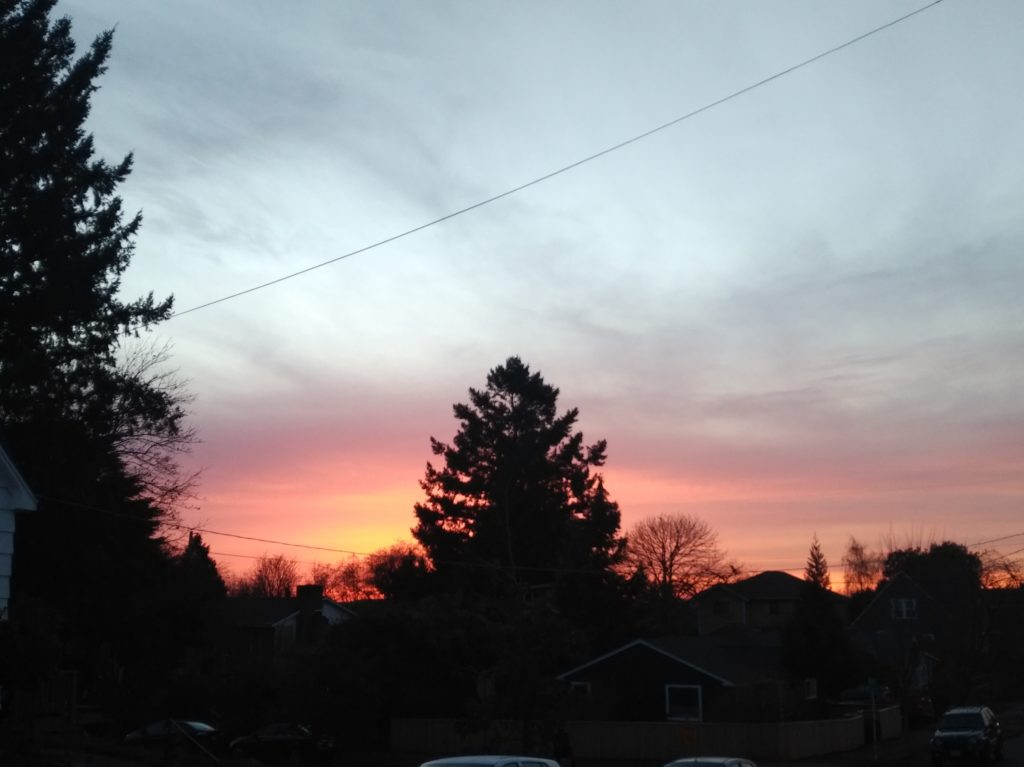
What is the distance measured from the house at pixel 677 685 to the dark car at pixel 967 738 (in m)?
7.11

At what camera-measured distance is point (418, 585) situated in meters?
64.7

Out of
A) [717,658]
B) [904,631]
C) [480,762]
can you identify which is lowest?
[480,762]

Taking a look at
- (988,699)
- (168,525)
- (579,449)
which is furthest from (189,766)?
(988,699)

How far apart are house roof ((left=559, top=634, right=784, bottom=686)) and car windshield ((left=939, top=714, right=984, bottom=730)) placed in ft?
28.0

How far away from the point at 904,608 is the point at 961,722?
42.0 meters

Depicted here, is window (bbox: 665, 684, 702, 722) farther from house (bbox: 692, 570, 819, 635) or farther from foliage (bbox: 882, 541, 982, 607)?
house (bbox: 692, 570, 819, 635)

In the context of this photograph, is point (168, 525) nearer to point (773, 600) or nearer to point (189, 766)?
point (189, 766)

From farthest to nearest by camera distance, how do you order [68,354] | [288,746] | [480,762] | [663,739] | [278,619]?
[278,619] → [663,739] → [288,746] → [68,354] → [480,762]

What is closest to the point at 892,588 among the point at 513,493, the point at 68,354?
the point at 513,493

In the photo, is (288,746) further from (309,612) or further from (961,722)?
(309,612)

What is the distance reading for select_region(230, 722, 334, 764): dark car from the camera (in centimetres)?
4066

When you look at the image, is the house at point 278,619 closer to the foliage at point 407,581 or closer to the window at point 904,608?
the foliage at point 407,581

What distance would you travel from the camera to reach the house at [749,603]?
298 feet

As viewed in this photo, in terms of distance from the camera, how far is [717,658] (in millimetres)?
47656
